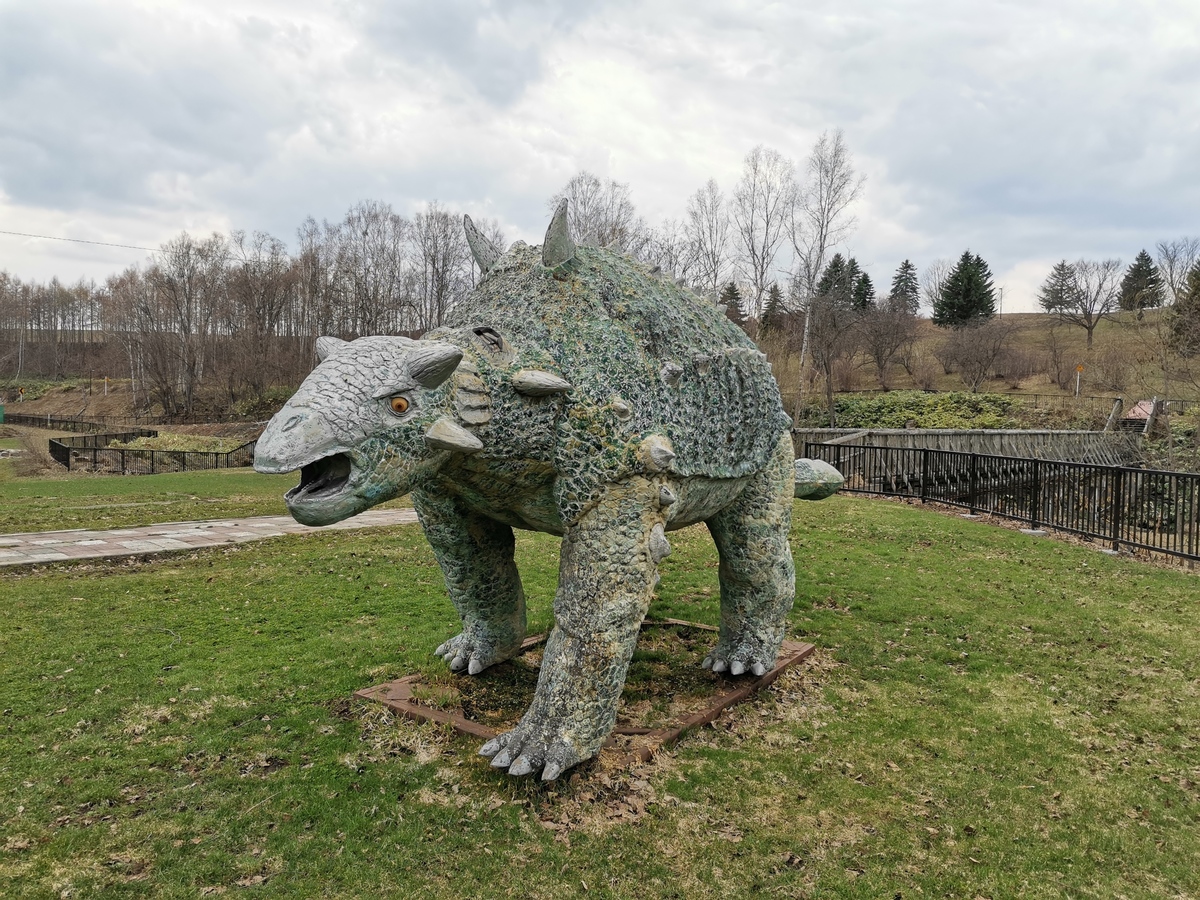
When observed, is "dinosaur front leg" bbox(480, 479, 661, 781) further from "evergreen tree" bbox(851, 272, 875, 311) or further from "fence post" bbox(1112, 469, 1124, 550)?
"evergreen tree" bbox(851, 272, 875, 311)

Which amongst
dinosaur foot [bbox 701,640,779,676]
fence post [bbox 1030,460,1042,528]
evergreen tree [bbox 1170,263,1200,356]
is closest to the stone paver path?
dinosaur foot [bbox 701,640,779,676]

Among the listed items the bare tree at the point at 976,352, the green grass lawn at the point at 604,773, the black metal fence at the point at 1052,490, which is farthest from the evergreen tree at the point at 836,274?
the green grass lawn at the point at 604,773

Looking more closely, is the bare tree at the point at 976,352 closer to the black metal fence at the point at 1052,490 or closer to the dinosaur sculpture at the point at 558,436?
the black metal fence at the point at 1052,490

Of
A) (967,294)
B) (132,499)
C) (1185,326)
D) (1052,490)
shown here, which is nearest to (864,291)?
(967,294)

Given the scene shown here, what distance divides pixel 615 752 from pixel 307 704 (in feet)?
Answer: 6.08

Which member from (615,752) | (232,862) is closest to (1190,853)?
(615,752)

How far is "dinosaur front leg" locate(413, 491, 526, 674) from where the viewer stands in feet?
11.7

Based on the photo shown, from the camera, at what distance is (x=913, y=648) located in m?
5.35

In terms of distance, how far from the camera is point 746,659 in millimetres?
4207

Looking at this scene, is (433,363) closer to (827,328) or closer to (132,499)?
(132,499)

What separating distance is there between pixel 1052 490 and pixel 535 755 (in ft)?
35.8

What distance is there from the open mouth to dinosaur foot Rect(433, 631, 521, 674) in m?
1.98

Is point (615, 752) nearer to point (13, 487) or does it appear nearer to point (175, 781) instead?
point (175, 781)

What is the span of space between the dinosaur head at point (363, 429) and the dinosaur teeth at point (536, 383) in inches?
11.0
